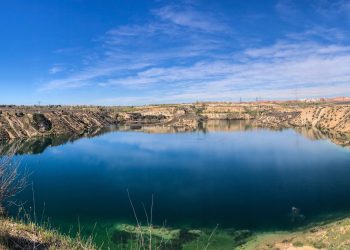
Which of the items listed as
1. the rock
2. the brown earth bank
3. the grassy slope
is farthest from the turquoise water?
the rock

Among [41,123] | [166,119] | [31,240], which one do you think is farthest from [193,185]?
[166,119]

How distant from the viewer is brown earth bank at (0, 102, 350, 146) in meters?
101

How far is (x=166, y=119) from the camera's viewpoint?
174 meters

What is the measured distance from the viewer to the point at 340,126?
376ft

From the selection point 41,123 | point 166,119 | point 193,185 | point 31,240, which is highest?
point 31,240

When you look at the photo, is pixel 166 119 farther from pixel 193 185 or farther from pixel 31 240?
pixel 31 240

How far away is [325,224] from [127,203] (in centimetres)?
1888

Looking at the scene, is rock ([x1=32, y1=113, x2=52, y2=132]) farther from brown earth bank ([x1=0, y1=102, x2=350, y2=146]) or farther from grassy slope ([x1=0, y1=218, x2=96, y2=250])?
grassy slope ([x1=0, y1=218, x2=96, y2=250])

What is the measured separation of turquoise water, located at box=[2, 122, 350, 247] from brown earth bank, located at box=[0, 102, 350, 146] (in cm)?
2545

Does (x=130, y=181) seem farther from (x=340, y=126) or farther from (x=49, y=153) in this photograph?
(x=340, y=126)

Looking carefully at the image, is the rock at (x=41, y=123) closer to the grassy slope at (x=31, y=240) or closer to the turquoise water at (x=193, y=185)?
the turquoise water at (x=193, y=185)

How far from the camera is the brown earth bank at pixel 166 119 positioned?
331 ft

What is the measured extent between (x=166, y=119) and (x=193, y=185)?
129444mm

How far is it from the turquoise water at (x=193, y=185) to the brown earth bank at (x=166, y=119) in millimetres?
25451
